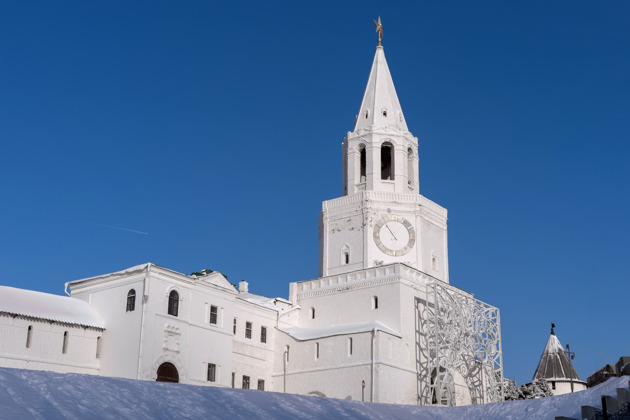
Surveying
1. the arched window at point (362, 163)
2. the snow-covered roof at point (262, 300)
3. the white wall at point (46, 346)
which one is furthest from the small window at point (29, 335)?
the arched window at point (362, 163)

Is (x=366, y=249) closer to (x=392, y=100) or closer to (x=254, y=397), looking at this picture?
(x=392, y=100)

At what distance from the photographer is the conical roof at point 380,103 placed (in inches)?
2373

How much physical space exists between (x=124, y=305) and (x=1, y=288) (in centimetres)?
656

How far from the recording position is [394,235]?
187 feet

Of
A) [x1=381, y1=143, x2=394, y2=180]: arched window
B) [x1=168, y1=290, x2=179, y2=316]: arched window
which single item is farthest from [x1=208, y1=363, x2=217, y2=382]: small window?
[x1=381, y1=143, x2=394, y2=180]: arched window

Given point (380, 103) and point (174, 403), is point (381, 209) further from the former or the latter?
point (174, 403)

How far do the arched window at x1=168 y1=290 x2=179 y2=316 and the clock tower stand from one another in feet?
45.3

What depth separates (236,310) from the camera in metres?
53.1

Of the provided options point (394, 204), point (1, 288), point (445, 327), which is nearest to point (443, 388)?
point (445, 327)

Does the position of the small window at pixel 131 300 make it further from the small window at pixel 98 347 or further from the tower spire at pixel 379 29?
the tower spire at pixel 379 29

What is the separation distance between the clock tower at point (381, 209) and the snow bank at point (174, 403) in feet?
62.7

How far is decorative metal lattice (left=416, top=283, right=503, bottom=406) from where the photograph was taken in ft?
173

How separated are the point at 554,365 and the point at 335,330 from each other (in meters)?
21.7

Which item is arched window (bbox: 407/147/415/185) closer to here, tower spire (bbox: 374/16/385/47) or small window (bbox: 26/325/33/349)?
tower spire (bbox: 374/16/385/47)
